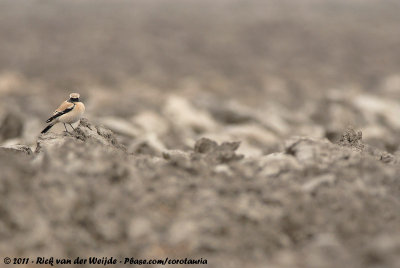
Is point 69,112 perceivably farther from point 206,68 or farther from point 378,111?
point 206,68

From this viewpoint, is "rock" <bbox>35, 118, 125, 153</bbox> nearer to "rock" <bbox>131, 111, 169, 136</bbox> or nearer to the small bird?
the small bird

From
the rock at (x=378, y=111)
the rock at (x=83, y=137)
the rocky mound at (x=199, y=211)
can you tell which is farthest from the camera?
the rock at (x=378, y=111)

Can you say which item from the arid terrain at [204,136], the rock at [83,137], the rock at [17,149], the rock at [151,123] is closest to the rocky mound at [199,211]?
the arid terrain at [204,136]

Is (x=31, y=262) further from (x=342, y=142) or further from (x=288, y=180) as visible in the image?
(x=342, y=142)

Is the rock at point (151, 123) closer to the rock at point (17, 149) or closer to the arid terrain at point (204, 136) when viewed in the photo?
the arid terrain at point (204, 136)

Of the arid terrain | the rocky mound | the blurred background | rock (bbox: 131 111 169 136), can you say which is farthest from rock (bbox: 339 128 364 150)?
rock (bbox: 131 111 169 136)
